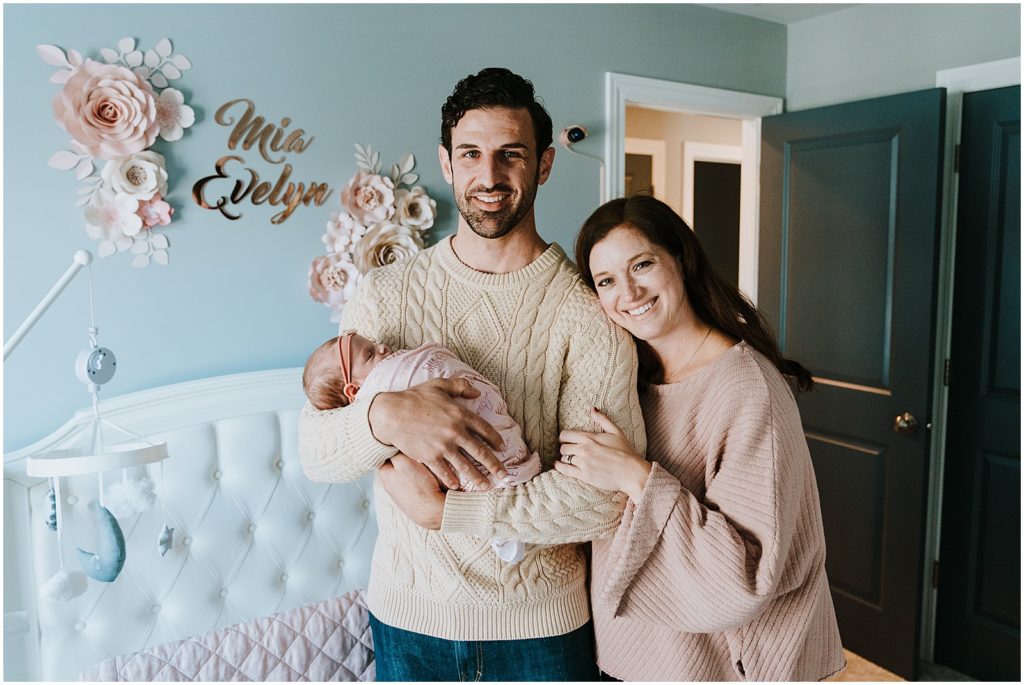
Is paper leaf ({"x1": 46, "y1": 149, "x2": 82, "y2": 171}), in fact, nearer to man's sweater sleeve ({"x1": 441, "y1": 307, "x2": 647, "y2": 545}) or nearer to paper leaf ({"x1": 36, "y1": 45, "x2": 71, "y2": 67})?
paper leaf ({"x1": 36, "y1": 45, "x2": 71, "y2": 67})

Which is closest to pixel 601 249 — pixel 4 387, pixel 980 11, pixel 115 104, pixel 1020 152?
pixel 115 104

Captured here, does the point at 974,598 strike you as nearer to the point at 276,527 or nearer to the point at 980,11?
the point at 980,11

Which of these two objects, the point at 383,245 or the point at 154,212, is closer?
the point at 154,212

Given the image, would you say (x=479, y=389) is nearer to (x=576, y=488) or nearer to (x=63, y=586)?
(x=576, y=488)

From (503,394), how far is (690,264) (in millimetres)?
421

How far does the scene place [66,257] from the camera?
1904 millimetres

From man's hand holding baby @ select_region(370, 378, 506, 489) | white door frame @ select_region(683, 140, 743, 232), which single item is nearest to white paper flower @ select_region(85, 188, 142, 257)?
man's hand holding baby @ select_region(370, 378, 506, 489)

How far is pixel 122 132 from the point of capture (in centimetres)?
191

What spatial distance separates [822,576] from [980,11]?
218cm

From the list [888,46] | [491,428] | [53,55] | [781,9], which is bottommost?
[491,428]

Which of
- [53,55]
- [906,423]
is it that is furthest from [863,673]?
[53,55]

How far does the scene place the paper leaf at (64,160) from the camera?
187 centimetres

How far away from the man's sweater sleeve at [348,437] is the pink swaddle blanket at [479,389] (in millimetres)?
49

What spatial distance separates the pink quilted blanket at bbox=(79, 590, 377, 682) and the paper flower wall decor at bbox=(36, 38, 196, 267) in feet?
3.16
